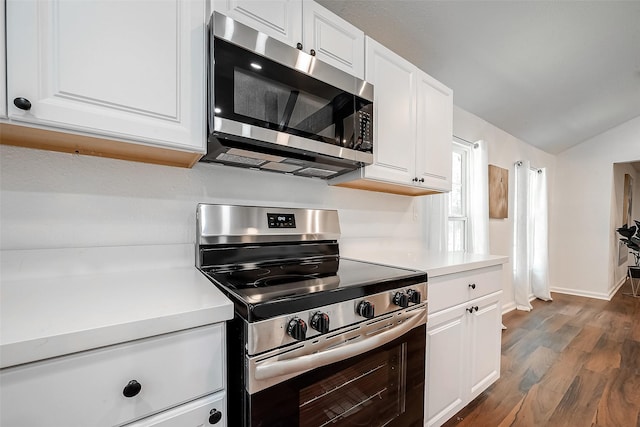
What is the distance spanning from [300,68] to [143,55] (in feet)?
1.86

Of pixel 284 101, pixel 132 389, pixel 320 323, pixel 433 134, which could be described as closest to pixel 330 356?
pixel 320 323

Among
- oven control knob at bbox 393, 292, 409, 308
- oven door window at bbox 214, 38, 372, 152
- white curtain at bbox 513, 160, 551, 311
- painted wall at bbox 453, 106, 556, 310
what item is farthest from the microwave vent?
white curtain at bbox 513, 160, 551, 311

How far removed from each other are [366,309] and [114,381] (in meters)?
0.73

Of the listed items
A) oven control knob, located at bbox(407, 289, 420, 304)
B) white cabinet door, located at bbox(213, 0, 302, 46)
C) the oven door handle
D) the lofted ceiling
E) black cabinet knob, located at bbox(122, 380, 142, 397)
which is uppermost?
the lofted ceiling

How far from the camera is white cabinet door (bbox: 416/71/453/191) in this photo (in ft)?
5.83

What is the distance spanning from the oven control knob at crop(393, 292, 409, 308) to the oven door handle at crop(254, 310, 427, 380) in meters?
0.08

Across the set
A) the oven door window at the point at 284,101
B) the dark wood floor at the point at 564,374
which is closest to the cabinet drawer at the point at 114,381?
the oven door window at the point at 284,101

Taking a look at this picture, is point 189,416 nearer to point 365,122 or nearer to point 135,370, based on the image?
point 135,370

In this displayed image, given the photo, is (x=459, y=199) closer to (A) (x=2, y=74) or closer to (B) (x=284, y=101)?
(B) (x=284, y=101)

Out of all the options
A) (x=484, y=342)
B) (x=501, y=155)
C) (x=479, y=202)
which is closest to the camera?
(x=484, y=342)

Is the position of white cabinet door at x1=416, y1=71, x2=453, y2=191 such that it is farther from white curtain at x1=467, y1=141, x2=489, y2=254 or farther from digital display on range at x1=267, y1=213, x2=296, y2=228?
white curtain at x1=467, y1=141, x2=489, y2=254

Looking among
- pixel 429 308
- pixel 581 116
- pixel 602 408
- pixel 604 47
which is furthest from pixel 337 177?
pixel 581 116

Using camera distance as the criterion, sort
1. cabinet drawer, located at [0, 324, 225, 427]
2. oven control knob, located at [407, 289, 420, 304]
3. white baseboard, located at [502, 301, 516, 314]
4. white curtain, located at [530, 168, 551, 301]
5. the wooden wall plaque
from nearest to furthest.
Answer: cabinet drawer, located at [0, 324, 225, 427], oven control knob, located at [407, 289, 420, 304], the wooden wall plaque, white baseboard, located at [502, 301, 516, 314], white curtain, located at [530, 168, 551, 301]

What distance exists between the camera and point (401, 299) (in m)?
1.16
